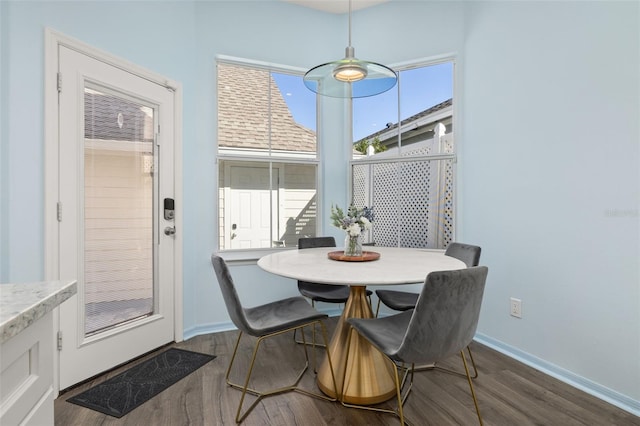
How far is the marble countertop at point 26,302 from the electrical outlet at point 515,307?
8.86 ft

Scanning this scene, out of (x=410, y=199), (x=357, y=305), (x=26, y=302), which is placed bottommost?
(x=357, y=305)

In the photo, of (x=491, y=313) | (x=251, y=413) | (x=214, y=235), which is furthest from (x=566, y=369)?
(x=214, y=235)

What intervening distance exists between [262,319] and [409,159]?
2067mm

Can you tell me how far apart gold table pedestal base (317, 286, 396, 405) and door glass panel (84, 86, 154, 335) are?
1518mm

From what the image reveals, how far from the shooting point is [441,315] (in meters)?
1.37

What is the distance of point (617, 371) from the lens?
189cm

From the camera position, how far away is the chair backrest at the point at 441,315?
52.9 inches

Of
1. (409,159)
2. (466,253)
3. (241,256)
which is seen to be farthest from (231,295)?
(409,159)

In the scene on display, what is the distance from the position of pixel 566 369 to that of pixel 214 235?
283 cm

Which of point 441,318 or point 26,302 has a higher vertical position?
point 26,302

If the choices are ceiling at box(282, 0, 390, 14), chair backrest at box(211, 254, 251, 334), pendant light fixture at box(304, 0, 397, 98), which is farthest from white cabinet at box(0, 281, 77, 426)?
ceiling at box(282, 0, 390, 14)

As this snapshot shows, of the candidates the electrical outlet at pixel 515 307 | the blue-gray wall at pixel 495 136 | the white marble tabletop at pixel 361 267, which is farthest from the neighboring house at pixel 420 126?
the electrical outlet at pixel 515 307

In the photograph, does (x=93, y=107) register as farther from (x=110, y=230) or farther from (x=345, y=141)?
(x=345, y=141)

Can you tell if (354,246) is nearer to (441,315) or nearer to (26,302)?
(441,315)
